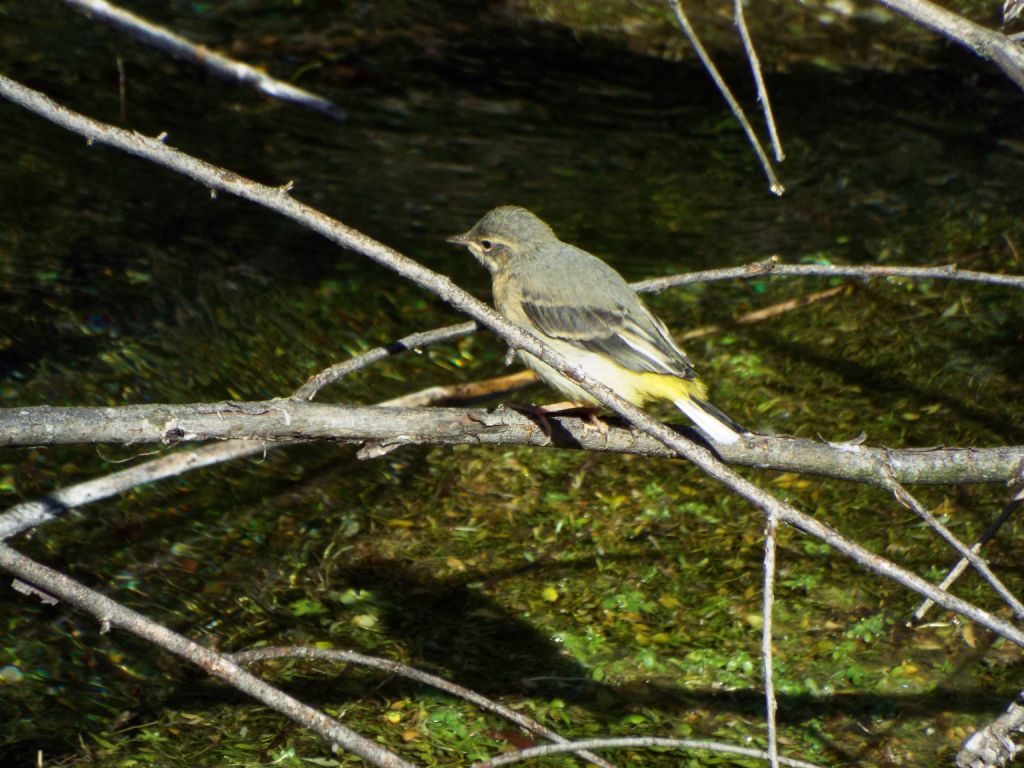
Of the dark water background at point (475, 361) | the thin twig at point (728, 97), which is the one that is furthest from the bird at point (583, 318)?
the thin twig at point (728, 97)

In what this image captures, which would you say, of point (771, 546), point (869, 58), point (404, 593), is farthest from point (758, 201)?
point (771, 546)

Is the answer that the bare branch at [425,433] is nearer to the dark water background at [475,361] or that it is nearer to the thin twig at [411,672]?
the thin twig at [411,672]

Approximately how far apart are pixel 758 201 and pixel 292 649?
20.9 feet

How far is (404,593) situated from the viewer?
528 centimetres

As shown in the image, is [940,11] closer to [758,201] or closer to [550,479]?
[550,479]

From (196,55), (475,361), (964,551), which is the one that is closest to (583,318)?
(475,361)

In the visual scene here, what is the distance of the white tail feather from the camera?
428 cm

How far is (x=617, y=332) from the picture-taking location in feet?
16.5

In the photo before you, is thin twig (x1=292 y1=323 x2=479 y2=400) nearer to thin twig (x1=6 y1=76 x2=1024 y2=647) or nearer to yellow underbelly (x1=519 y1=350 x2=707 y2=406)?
yellow underbelly (x1=519 y1=350 x2=707 y2=406)

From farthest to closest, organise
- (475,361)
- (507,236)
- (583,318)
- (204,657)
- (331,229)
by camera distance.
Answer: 1. (475,361)
2. (507,236)
3. (583,318)
4. (331,229)
5. (204,657)

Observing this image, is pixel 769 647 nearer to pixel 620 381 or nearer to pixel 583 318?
pixel 620 381

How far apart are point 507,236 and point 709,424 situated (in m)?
1.65

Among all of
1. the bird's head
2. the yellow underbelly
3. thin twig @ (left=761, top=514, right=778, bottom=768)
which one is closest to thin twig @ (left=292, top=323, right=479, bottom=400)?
the yellow underbelly

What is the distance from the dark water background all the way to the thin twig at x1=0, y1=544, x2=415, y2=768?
1470 mm
